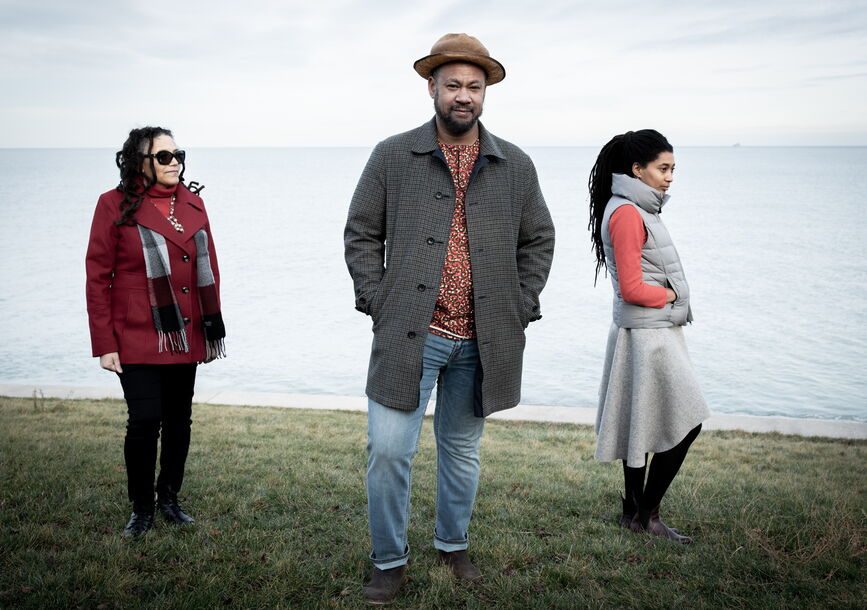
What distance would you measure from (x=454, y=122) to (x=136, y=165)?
5.60ft

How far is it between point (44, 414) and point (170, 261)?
161 inches

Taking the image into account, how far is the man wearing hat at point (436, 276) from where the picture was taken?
3143 mm

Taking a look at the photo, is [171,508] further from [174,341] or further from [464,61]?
→ [464,61]

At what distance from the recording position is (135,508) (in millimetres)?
3914

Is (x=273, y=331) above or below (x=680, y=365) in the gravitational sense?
below

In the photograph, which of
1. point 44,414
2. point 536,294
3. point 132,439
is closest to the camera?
point 536,294

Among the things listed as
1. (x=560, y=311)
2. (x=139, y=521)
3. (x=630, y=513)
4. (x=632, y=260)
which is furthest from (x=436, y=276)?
(x=560, y=311)

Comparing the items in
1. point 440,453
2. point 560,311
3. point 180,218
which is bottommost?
point 560,311

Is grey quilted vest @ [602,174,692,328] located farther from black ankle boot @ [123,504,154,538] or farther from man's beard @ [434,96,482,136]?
black ankle boot @ [123,504,154,538]

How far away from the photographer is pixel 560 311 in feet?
64.5

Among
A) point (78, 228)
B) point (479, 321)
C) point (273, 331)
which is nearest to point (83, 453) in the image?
point (479, 321)

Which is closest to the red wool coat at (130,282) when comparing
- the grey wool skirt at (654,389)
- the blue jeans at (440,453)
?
the blue jeans at (440,453)

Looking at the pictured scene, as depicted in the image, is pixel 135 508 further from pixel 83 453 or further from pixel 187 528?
pixel 83 453

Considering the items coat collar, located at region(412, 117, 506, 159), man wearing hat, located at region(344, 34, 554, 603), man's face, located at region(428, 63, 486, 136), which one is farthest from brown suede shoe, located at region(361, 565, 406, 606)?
man's face, located at region(428, 63, 486, 136)
